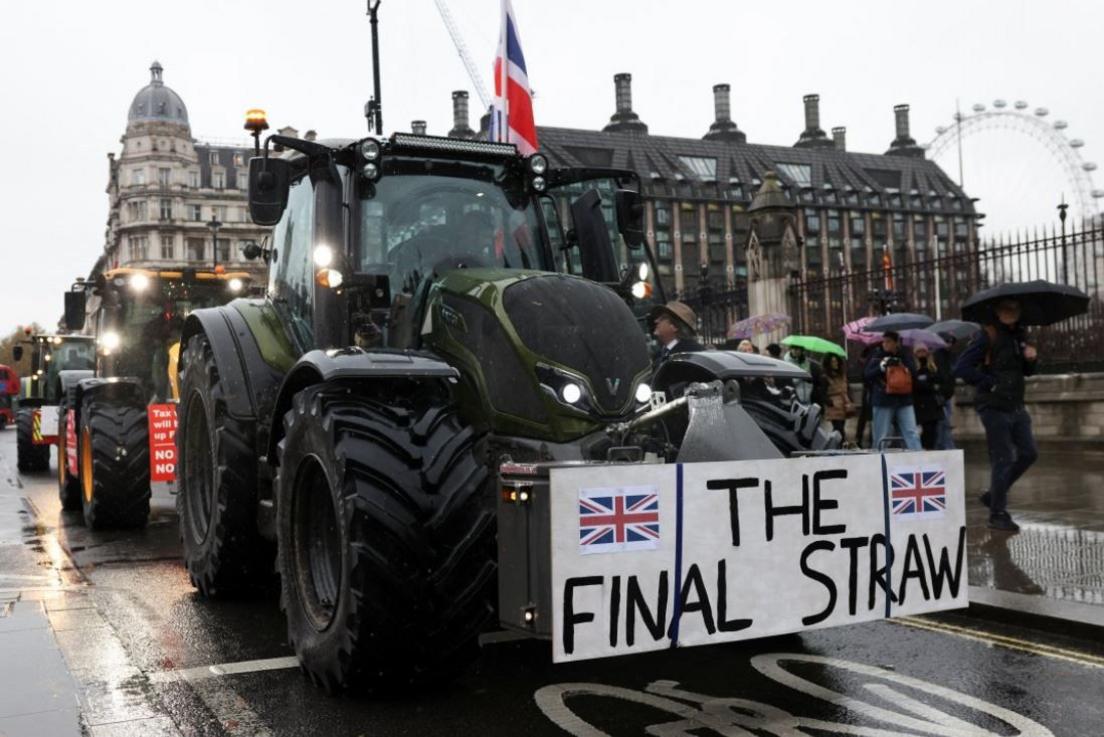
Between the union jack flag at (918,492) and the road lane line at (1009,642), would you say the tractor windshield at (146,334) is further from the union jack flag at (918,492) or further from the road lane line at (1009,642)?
the union jack flag at (918,492)

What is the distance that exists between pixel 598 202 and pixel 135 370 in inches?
311

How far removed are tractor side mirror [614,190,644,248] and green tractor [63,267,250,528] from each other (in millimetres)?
6062

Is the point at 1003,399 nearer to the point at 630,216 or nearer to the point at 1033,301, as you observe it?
the point at 1033,301

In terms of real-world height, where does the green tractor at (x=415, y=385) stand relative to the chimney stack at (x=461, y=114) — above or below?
below

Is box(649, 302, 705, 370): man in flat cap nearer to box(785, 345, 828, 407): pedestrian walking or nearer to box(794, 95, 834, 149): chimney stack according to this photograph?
box(785, 345, 828, 407): pedestrian walking

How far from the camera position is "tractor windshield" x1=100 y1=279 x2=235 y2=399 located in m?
12.5

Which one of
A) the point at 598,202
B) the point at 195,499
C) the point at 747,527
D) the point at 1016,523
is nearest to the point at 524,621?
the point at 747,527

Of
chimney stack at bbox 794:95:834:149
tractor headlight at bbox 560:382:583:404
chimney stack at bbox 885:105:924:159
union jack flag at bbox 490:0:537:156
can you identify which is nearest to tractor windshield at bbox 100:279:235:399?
union jack flag at bbox 490:0:537:156

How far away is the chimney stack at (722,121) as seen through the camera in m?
107

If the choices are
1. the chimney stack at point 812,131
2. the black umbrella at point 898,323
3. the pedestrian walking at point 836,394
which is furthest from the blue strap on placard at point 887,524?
the chimney stack at point 812,131

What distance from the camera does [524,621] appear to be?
4277mm

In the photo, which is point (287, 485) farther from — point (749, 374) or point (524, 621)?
point (749, 374)

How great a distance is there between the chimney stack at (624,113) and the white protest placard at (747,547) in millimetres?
97873

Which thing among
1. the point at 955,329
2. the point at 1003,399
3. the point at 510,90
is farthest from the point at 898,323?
the point at 510,90
